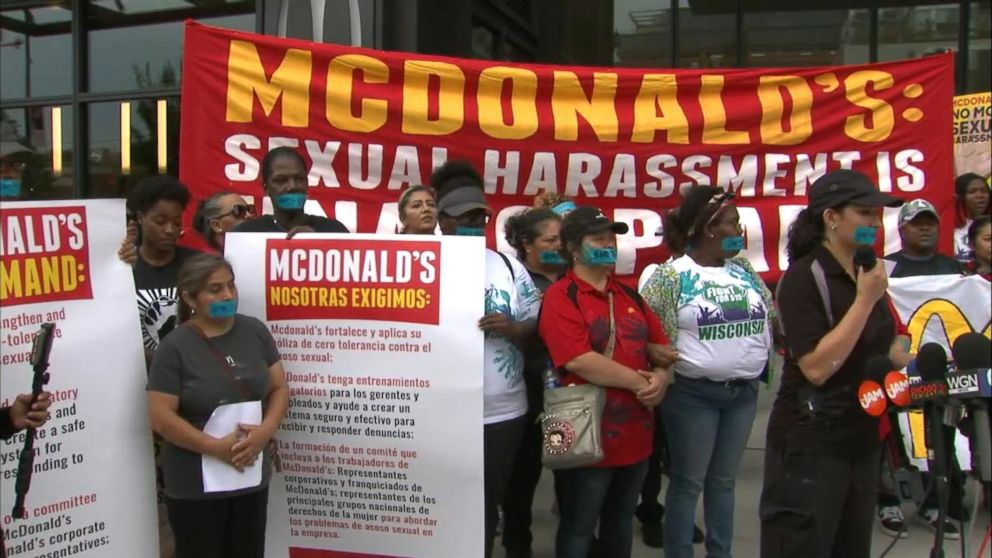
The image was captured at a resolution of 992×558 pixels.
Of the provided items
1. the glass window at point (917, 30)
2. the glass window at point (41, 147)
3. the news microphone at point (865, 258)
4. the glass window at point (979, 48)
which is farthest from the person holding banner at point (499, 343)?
the glass window at point (979, 48)

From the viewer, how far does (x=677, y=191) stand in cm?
549

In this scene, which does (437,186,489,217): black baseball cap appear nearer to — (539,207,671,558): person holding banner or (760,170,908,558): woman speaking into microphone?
(539,207,671,558): person holding banner

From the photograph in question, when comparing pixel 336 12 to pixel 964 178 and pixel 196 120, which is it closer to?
pixel 196 120

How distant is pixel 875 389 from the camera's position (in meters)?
2.55

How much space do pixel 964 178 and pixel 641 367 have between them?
3.56 metres

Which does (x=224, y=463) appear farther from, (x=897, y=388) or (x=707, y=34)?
(x=707, y=34)

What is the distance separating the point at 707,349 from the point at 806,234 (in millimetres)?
1106

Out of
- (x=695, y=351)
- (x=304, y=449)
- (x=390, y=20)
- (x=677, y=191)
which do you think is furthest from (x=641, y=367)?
(x=390, y=20)

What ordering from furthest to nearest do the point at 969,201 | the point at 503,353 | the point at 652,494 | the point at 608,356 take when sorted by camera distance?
the point at 969,201 → the point at 652,494 → the point at 503,353 → the point at 608,356

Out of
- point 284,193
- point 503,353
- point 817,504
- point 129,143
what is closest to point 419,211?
point 284,193

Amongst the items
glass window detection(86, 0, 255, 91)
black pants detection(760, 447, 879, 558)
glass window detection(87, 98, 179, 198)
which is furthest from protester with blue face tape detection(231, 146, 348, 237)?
glass window detection(86, 0, 255, 91)

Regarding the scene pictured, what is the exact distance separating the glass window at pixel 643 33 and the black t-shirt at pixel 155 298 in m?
6.99

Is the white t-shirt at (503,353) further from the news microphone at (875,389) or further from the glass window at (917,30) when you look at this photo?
the glass window at (917,30)

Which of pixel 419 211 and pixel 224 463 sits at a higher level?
pixel 419 211
